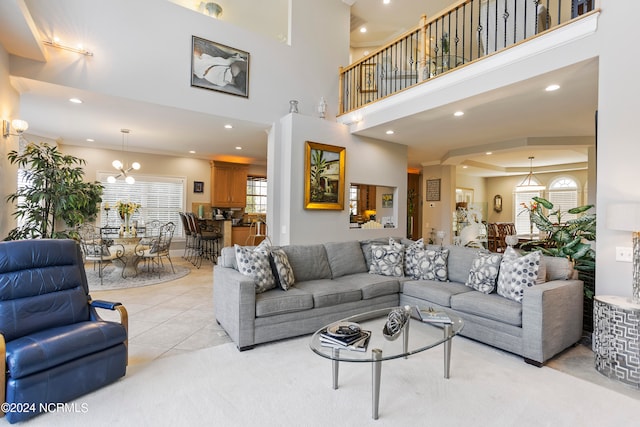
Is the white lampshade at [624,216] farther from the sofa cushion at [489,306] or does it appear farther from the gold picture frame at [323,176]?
the gold picture frame at [323,176]

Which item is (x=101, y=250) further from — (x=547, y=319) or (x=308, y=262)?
(x=547, y=319)

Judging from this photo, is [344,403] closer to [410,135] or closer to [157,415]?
[157,415]

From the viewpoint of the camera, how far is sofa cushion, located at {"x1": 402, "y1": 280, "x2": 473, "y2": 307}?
3391 millimetres

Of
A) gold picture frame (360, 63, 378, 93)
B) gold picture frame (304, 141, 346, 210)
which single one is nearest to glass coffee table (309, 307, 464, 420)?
gold picture frame (304, 141, 346, 210)

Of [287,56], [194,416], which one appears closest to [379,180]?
[287,56]

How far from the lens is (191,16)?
4.62 metres

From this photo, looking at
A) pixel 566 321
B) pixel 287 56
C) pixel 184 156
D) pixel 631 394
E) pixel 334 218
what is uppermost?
pixel 287 56

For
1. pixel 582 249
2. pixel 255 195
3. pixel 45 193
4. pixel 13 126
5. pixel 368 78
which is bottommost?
pixel 582 249

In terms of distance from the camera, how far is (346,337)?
83.2 inches

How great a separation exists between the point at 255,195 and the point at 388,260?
6289 millimetres

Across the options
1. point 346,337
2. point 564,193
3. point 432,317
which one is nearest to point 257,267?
point 346,337

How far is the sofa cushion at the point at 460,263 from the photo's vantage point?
12.5ft

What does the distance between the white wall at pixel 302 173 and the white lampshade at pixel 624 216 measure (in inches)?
147

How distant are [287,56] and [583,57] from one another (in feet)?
13.9
